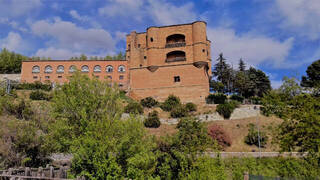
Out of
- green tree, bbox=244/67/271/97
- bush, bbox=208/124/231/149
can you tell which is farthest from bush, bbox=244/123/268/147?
green tree, bbox=244/67/271/97

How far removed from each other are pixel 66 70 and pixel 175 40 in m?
21.6

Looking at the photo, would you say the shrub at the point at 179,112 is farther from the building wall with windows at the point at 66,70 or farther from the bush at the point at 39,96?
the bush at the point at 39,96

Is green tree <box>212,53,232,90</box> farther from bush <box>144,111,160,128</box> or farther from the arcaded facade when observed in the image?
bush <box>144,111,160,128</box>

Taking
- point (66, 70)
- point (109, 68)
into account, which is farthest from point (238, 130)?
point (66, 70)

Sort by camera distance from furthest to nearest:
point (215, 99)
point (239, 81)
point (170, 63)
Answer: point (239, 81), point (170, 63), point (215, 99)

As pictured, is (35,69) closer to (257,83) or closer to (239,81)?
(239,81)

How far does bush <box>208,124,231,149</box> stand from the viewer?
105ft

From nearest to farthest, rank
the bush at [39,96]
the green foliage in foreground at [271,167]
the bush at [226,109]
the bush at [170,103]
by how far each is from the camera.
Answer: the green foliage in foreground at [271,167] → the bush at [226,109] → the bush at [39,96] → the bush at [170,103]

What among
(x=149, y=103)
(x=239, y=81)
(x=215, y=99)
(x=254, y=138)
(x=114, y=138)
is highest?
(x=239, y=81)

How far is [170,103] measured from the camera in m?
42.7

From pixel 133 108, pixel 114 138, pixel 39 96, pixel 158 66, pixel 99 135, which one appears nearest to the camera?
pixel 99 135

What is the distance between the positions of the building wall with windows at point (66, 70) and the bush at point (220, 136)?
2168 centimetres

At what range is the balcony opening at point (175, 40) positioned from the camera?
4736 cm

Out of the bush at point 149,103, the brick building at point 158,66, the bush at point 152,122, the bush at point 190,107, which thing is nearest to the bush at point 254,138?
the bush at point 190,107
